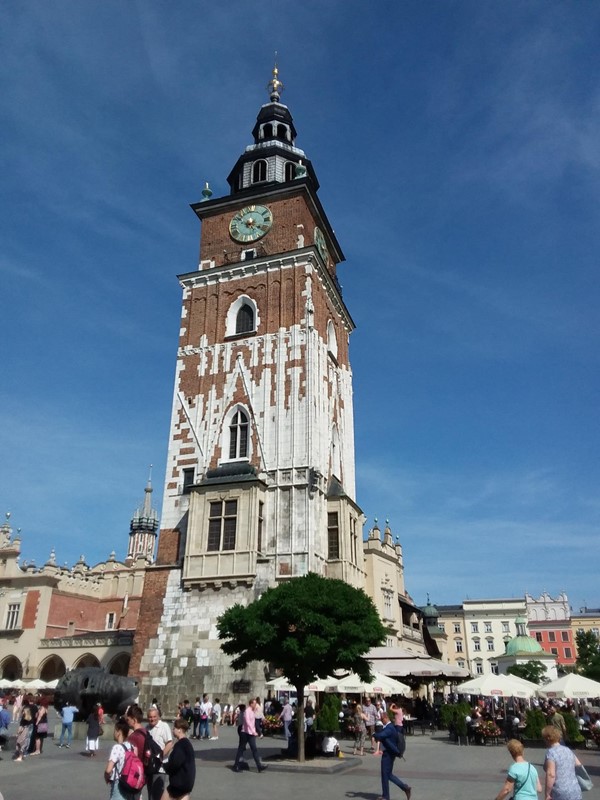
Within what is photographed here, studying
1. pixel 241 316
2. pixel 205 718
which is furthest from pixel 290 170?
pixel 205 718

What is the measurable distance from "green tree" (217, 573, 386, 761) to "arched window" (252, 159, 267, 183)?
98.9ft

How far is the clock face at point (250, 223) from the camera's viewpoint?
39.2 metres

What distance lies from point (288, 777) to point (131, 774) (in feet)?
26.3

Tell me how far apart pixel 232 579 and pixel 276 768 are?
13816mm

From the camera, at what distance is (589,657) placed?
65.9 m

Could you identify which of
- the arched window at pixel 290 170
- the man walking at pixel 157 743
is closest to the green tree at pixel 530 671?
the arched window at pixel 290 170

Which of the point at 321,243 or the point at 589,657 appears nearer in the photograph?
the point at 321,243

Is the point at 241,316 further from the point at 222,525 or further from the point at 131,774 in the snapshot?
the point at 131,774

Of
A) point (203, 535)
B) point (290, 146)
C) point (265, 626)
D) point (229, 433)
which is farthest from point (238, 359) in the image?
point (265, 626)

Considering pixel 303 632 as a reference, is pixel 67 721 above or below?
below

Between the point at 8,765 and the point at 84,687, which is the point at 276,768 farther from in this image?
the point at 84,687

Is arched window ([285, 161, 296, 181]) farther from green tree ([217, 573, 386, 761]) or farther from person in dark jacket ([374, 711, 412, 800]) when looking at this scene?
person in dark jacket ([374, 711, 412, 800])

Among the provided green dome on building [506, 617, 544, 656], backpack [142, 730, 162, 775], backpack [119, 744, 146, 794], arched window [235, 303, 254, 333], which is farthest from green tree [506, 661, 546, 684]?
backpack [119, 744, 146, 794]

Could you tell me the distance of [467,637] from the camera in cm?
11788
